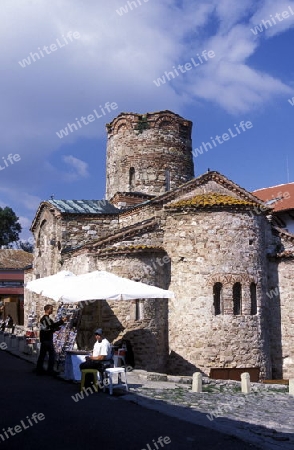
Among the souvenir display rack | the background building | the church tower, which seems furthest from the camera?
the background building

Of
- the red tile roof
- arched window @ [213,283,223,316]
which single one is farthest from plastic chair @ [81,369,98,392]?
the red tile roof

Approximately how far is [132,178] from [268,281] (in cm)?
868

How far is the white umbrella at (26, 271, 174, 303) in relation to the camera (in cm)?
1312

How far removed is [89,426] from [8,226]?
5929 cm

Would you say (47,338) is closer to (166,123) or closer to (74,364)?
(74,364)

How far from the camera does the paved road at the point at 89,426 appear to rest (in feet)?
22.1

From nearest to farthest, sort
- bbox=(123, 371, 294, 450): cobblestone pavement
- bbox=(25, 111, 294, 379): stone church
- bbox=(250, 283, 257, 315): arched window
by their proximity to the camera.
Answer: bbox=(123, 371, 294, 450): cobblestone pavement
bbox=(25, 111, 294, 379): stone church
bbox=(250, 283, 257, 315): arched window

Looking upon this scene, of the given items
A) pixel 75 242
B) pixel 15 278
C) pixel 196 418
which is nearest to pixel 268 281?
pixel 75 242

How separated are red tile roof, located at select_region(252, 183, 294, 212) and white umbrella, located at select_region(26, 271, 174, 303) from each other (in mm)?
17189

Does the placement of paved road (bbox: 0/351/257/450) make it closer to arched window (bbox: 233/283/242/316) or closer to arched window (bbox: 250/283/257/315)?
arched window (bbox: 233/283/242/316)

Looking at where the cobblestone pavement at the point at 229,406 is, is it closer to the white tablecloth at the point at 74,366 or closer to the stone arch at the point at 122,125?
the white tablecloth at the point at 74,366

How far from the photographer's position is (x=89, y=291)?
519 inches

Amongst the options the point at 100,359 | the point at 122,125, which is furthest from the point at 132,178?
the point at 100,359

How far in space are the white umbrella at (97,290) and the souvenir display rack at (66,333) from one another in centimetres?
134
